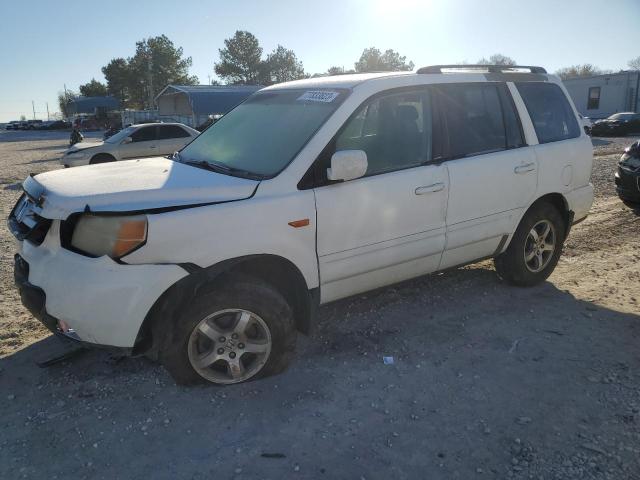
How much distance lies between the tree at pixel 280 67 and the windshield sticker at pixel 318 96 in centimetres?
7708

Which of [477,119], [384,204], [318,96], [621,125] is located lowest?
[621,125]

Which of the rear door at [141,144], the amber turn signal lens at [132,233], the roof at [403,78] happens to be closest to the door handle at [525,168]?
the roof at [403,78]

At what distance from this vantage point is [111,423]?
10.0 ft

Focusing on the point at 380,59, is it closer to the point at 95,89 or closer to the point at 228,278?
the point at 95,89

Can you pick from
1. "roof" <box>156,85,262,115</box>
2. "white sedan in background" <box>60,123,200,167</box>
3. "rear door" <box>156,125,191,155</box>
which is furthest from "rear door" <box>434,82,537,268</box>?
"roof" <box>156,85,262,115</box>

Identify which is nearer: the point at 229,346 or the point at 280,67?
the point at 229,346

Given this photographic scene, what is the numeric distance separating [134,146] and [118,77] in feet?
224

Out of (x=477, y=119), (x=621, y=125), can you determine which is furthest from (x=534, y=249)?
(x=621, y=125)

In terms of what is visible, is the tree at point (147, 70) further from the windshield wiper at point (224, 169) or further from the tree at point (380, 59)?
the windshield wiper at point (224, 169)

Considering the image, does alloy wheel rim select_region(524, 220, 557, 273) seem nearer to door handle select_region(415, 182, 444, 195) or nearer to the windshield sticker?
door handle select_region(415, 182, 444, 195)

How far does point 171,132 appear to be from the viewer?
1602 cm

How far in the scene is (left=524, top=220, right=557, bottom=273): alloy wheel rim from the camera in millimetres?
4781

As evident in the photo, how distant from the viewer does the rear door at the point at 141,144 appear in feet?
50.4

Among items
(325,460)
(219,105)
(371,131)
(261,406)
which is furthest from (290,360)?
(219,105)
